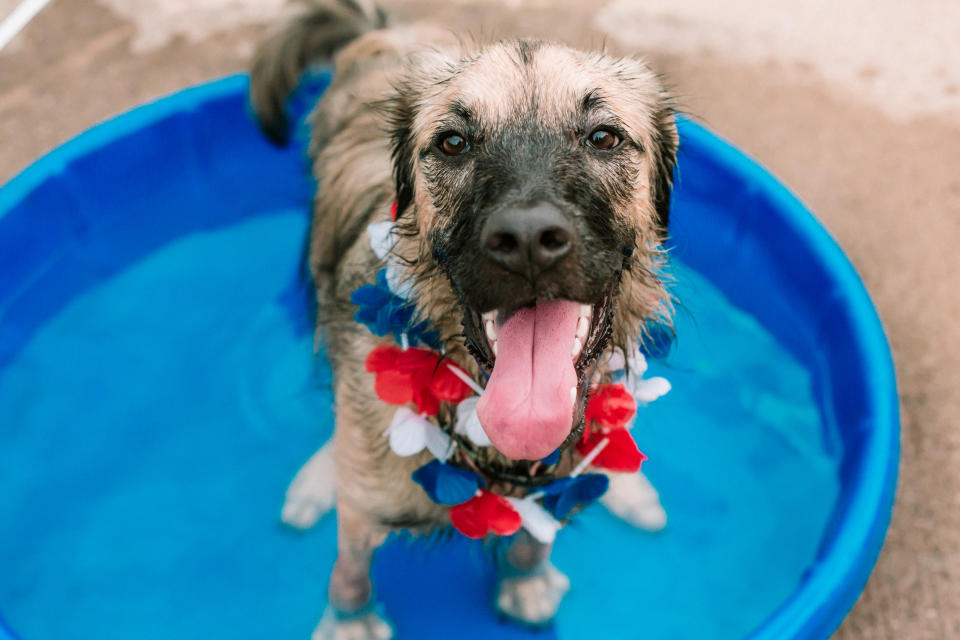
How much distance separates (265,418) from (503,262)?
2.52m

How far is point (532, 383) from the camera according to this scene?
7.30 feet

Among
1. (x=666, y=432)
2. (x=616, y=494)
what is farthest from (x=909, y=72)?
(x=616, y=494)

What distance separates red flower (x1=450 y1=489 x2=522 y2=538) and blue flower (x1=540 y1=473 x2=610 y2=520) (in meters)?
0.13

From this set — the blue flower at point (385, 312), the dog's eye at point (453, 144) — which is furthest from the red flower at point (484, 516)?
the dog's eye at point (453, 144)

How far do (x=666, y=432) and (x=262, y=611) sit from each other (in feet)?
6.59

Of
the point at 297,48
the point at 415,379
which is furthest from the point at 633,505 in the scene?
the point at 297,48

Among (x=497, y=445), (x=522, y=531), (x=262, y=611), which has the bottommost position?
(x=262, y=611)

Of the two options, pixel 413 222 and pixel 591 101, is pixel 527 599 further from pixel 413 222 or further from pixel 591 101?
pixel 591 101

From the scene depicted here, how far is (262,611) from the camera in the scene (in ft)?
11.8

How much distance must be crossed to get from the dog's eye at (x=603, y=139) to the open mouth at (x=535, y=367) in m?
0.40

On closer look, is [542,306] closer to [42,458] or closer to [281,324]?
[281,324]

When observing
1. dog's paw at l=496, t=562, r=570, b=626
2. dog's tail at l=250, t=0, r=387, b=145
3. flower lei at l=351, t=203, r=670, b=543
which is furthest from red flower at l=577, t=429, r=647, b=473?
dog's tail at l=250, t=0, r=387, b=145

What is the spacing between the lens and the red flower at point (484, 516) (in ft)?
8.55

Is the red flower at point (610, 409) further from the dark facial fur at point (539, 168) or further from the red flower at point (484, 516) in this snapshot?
the red flower at point (484, 516)
